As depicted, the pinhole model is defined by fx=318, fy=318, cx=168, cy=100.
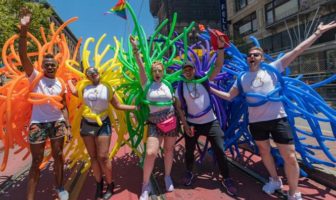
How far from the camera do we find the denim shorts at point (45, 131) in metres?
3.85

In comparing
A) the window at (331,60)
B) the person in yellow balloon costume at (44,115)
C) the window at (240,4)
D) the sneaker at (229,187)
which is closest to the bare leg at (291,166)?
the sneaker at (229,187)

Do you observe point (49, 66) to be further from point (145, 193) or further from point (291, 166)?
point (291, 166)

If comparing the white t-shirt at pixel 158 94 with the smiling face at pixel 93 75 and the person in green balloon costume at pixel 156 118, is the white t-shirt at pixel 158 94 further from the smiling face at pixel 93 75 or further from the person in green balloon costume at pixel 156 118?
the smiling face at pixel 93 75

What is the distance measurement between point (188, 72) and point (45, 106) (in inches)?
74.7

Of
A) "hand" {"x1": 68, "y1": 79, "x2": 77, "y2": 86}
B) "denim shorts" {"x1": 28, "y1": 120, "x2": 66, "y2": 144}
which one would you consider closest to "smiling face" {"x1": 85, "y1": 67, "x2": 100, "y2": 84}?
"hand" {"x1": 68, "y1": 79, "x2": 77, "y2": 86}

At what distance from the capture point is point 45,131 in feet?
12.8

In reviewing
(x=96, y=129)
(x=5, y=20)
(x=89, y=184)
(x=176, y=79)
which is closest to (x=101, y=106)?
(x=96, y=129)

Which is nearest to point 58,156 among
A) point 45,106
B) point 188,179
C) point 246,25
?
point 45,106

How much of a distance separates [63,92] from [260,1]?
105 ft

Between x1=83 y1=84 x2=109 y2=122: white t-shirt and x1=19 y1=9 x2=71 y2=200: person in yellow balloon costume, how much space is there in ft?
1.05

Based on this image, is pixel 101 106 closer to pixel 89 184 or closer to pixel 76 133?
pixel 76 133

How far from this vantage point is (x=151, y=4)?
72.0 meters

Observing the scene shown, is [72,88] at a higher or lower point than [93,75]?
lower

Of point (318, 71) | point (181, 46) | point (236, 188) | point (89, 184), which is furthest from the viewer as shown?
point (318, 71)
